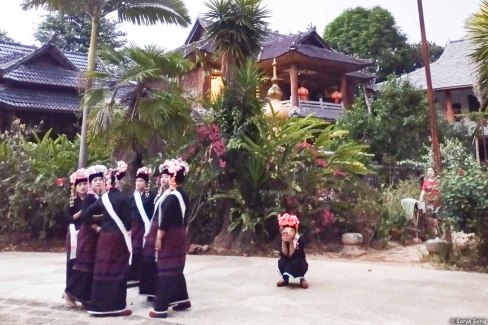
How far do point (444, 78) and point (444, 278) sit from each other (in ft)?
68.7

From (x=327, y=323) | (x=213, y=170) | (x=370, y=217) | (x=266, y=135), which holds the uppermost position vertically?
(x=266, y=135)

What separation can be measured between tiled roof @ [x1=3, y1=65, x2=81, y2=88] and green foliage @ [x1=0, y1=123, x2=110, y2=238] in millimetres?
6888

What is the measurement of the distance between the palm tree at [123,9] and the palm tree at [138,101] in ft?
5.53

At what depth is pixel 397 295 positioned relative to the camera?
5754mm

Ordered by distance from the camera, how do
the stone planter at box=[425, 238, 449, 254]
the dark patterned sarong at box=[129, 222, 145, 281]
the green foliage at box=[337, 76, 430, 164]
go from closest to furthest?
1. the dark patterned sarong at box=[129, 222, 145, 281]
2. the stone planter at box=[425, 238, 449, 254]
3. the green foliage at box=[337, 76, 430, 164]

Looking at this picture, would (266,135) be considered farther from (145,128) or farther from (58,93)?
(58,93)

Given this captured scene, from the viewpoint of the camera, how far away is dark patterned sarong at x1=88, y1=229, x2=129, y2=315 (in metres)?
5.09

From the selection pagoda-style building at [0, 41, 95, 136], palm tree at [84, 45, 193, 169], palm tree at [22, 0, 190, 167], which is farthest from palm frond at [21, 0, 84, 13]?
pagoda-style building at [0, 41, 95, 136]

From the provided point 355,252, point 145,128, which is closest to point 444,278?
point 355,252

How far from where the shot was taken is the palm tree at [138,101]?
29.0ft

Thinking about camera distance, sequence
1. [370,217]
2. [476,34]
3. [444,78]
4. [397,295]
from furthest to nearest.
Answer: [444,78] → [370,217] → [476,34] → [397,295]

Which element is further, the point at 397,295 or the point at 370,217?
the point at 370,217

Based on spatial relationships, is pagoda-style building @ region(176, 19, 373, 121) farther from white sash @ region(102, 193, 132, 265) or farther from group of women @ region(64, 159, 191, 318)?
white sash @ region(102, 193, 132, 265)

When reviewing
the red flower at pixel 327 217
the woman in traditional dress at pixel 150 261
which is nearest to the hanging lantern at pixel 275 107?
the red flower at pixel 327 217
